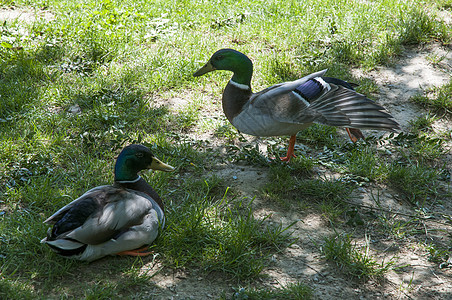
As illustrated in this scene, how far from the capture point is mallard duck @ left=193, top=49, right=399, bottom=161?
3.74 m

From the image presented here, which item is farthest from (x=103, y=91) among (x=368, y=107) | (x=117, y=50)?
(x=368, y=107)

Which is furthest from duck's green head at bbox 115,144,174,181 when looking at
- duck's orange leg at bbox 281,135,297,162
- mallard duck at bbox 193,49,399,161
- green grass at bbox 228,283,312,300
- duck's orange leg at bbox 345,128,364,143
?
duck's orange leg at bbox 345,128,364,143

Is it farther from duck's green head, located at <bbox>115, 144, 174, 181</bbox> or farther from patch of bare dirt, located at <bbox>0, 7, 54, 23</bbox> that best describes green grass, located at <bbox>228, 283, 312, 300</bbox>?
patch of bare dirt, located at <bbox>0, 7, 54, 23</bbox>

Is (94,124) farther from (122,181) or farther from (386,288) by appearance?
(386,288)

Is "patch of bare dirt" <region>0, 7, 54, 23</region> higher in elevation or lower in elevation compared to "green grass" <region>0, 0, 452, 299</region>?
higher

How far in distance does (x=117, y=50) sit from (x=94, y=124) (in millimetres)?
1480

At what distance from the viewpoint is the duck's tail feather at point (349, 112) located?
12.0 ft

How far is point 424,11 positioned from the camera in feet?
21.6

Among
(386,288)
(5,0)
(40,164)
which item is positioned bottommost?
(386,288)

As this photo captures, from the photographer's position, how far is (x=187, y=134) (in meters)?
4.71

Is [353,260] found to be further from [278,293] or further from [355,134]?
[355,134]

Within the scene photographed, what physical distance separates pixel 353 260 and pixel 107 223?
1700 mm

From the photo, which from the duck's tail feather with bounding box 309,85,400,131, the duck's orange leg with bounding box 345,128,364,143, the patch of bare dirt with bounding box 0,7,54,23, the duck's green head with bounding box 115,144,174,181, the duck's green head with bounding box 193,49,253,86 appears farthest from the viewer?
the patch of bare dirt with bounding box 0,7,54,23

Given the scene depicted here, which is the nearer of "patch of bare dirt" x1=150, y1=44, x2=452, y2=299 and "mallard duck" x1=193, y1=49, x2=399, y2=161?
"patch of bare dirt" x1=150, y1=44, x2=452, y2=299
